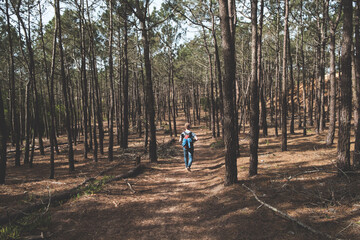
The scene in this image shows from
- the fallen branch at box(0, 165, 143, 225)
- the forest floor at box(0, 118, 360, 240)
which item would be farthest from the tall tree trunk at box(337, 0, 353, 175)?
the fallen branch at box(0, 165, 143, 225)

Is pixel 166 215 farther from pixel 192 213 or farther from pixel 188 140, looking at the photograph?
pixel 188 140

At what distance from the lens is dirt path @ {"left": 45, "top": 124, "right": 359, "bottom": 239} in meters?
3.57

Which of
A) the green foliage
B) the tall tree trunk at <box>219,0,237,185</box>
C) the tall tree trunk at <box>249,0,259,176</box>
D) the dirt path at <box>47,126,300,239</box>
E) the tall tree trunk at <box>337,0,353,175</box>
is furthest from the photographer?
the tall tree trunk at <box>249,0,259,176</box>

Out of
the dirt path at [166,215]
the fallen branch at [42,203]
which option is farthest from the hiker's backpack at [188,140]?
the fallen branch at [42,203]

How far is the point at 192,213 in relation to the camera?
15.7 feet

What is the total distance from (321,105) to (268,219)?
13.7m

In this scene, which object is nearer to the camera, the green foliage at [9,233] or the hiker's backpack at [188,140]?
the green foliage at [9,233]

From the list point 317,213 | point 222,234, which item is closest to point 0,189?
point 222,234

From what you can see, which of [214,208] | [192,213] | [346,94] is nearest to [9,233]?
[192,213]

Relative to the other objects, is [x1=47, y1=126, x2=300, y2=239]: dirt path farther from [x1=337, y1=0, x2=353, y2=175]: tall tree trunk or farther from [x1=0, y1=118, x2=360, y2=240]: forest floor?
[x1=337, y1=0, x2=353, y2=175]: tall tree trunk

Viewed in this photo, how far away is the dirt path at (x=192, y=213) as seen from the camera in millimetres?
3568

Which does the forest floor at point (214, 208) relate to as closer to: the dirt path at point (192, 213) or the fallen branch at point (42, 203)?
the dirt path at point (192, 213)

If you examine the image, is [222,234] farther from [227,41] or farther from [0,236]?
[227,41]

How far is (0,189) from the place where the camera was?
755cm
